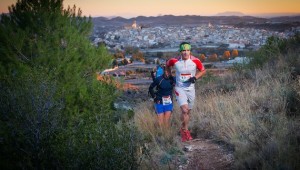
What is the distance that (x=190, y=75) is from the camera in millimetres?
5887

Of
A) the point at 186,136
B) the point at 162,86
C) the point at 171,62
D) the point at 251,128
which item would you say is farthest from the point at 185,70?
the point at 251,128

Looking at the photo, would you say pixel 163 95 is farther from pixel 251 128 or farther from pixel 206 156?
pixel 251 128

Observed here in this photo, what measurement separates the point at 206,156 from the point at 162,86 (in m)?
1.99

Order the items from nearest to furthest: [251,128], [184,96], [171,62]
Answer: [251,128] < [184,96] < [171,62]

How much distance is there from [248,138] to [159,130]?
210cm

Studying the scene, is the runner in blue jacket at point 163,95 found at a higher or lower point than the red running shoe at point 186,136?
higher

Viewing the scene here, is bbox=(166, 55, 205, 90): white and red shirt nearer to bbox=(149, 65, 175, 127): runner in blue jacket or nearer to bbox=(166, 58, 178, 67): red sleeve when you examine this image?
bbox=(166, 58, 178, 67): red sleeve

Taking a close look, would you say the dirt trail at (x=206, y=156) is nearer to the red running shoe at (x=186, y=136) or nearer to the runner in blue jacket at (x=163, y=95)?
the red running shoe at (x=186, y=136)

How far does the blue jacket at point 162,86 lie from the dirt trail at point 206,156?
124 centimetres

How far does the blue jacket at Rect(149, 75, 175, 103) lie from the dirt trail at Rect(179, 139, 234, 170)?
4.07ft

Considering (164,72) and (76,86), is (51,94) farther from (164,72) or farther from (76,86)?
(76,86)

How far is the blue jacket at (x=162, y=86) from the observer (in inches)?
245

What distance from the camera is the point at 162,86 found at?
20.4ft

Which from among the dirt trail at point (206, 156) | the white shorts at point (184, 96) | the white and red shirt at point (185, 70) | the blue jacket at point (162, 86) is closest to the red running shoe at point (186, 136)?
the dirt trail at point (206, 156)
